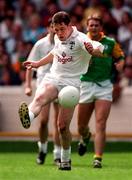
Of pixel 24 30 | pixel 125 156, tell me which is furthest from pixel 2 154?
pixel 24 30

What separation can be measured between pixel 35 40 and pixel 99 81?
7538mm

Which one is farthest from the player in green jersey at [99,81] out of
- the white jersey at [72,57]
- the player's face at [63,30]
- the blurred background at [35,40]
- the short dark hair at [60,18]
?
the blurred background at [35,40]

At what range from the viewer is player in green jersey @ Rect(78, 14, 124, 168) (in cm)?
1330

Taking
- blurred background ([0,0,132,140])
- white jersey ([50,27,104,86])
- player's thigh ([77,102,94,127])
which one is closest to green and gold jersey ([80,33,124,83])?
player's thigh ([77,102,94,127])

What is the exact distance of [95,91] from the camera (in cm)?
1352

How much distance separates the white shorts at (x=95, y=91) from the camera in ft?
44.2

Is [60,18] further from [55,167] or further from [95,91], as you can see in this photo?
[55,167]

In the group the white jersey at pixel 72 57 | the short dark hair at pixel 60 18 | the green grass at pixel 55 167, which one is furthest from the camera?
the white jersey at pixel 72 57

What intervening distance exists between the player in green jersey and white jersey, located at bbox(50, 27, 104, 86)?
105 cm

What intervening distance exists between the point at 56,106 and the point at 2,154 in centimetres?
266

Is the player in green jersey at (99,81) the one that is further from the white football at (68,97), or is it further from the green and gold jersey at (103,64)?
the white football at (68,97)

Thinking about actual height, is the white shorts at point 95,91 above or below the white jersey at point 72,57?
below

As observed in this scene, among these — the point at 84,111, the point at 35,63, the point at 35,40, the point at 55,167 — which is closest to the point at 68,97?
the point at 35,63

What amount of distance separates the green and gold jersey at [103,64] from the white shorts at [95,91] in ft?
0.24
